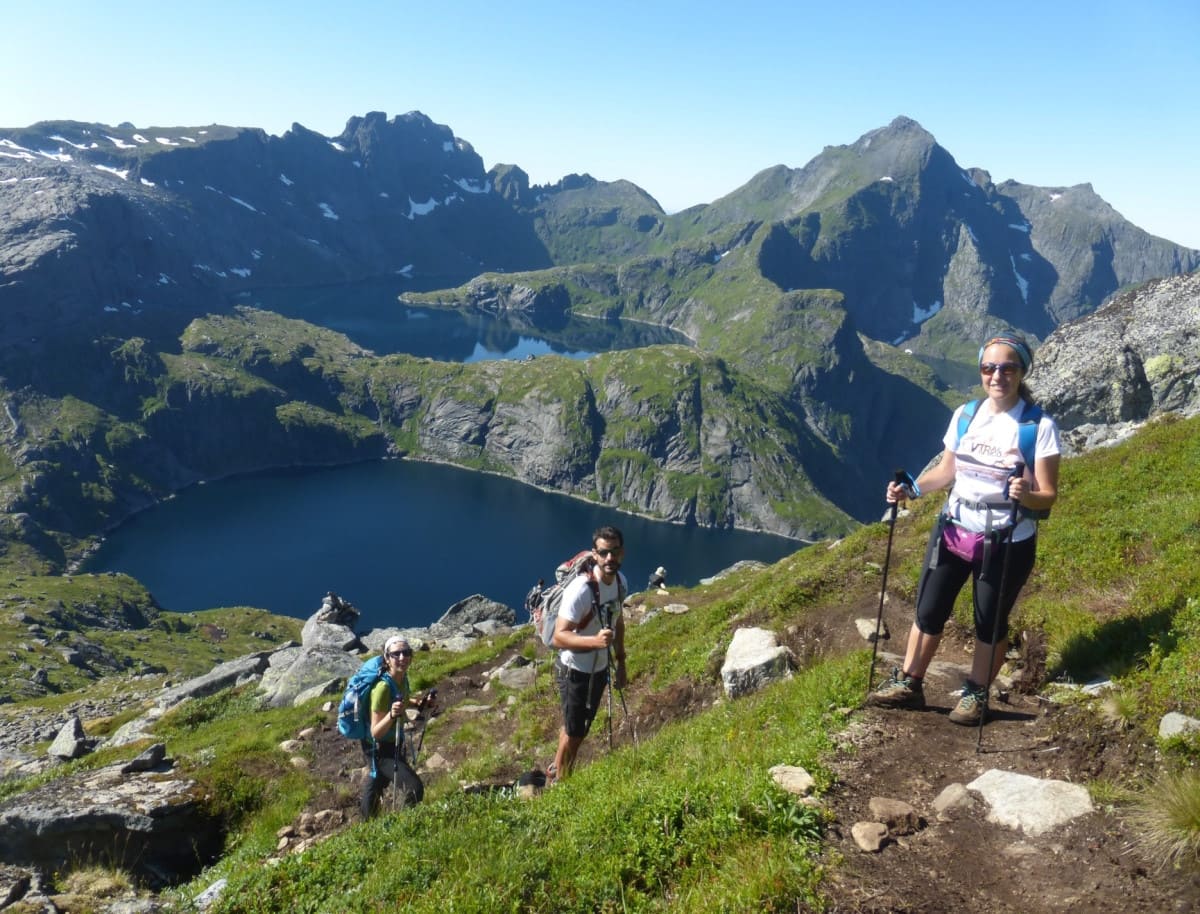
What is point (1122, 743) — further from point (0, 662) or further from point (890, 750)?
point (0, 662)

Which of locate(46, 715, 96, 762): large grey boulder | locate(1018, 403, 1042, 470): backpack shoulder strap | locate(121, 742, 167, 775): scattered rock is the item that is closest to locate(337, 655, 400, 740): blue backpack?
locate(121, 742, 167, 775): scattered rock

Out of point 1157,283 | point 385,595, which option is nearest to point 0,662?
point 385,595

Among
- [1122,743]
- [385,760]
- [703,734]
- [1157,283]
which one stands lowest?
[385,760]

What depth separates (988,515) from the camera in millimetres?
8234

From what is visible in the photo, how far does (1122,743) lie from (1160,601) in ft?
10.2

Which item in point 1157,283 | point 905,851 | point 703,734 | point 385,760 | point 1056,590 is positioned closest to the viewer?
point 905,851

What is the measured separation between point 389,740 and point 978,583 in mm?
9371

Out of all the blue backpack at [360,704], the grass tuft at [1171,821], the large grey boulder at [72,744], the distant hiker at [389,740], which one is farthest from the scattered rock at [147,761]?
the grass tuft at [1171,821]

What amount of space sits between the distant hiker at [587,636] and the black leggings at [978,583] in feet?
14.0

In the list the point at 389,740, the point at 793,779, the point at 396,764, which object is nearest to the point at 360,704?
the point at 389,740

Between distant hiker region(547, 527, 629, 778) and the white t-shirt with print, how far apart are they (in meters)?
4.66

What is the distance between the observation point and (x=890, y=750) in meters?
8.12

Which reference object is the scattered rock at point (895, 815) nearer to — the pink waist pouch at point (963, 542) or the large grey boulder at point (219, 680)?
the pink waist pouch at point (963, 542)

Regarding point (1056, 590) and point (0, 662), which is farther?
point (0, 662)
